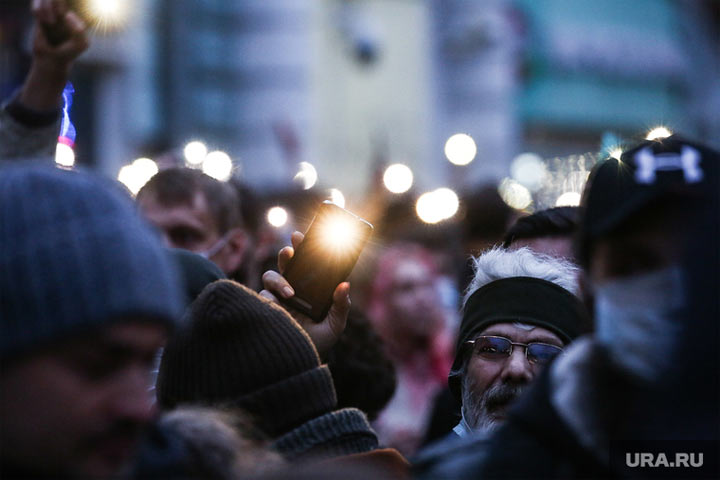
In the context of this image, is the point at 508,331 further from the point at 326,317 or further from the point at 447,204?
the point at 447,204

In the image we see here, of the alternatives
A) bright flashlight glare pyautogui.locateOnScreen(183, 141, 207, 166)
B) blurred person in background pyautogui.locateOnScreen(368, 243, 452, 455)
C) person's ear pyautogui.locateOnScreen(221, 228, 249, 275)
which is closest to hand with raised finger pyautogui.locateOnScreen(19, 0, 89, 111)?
person's ear pyautogui.locateOnScreen(221, 228, 249, 275)

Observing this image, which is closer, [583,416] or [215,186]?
[583,416]

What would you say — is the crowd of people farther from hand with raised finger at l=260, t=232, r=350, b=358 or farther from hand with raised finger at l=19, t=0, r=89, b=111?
hand with raised finger at l=19, t=0, r=89, b=111

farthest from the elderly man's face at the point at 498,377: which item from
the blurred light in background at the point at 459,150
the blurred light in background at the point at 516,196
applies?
the blurred light in background at the point at 459,150

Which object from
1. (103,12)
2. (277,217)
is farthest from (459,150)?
(103,12)

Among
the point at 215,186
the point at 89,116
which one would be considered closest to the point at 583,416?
the point at 215,186

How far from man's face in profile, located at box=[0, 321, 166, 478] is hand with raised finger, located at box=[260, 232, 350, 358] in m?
1.31

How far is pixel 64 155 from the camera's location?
3.17 metres

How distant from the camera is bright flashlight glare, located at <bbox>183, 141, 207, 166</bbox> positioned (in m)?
5.03

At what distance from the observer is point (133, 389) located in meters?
1.45

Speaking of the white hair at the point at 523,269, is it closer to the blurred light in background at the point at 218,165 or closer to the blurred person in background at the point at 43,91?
the blurred person in background at the point at 43,91

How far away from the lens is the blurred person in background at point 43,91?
2.78m

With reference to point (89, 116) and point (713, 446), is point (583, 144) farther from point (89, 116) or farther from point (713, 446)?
point (713, 446)

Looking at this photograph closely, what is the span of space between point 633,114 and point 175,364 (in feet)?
100
